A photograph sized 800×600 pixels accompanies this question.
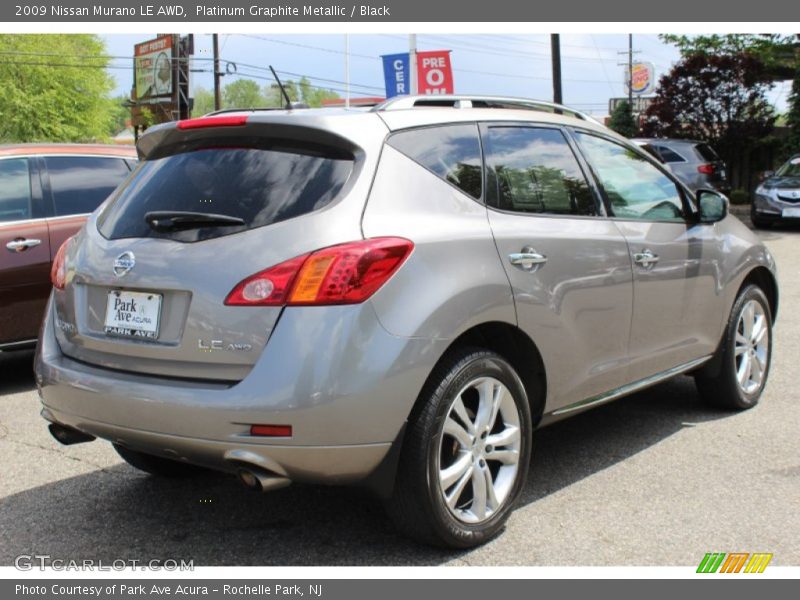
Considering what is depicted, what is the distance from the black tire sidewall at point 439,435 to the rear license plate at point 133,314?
107 cm

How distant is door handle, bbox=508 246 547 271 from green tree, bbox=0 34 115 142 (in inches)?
2272

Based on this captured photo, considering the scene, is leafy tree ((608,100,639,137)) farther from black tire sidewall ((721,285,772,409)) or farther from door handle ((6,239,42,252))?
door handle ((6,239,42,252))

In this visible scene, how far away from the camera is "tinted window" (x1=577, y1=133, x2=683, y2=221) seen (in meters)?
4.59

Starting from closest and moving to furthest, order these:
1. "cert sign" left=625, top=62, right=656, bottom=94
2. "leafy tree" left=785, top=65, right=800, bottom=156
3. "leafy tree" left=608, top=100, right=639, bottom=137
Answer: "leafy tree" left=785, top=65, right=800, bottom=156
"leafy tree" left=608, top=100, right=639, bottom=137
"cert sign" left=625, top=62, right=656, bottom=94

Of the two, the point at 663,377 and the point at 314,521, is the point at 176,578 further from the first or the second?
the point at 663,377

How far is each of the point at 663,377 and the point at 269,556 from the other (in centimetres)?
237

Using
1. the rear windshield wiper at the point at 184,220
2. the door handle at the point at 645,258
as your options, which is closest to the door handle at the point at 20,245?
the rear windshield wiper at the point at 184,220

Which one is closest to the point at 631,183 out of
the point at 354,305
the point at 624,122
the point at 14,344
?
the point at 354,305

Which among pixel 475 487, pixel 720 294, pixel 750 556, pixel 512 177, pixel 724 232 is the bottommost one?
pixel 750 556

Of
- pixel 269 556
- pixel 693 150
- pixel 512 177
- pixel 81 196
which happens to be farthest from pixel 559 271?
pixel 693 150

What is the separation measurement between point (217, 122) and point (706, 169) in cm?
1620

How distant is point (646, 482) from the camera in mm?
4340

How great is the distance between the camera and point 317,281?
10.2 feet

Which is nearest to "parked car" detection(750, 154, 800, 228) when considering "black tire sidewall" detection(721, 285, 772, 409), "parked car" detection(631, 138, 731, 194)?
"parked car" detection(631, 138, 731, 194)
